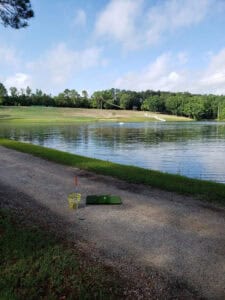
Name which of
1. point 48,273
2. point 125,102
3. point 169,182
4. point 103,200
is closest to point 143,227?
point 103,200

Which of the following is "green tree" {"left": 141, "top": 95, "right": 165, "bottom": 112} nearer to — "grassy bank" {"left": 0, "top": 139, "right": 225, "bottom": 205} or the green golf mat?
"grassy bank" {"left": 0, "top": 139, "right": 225, "bottom": 205}

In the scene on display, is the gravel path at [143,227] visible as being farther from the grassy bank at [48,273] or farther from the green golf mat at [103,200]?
the grassy bank at [48,273]

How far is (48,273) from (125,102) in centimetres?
15759

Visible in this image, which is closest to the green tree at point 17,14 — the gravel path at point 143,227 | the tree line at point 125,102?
the gravel path at point 143,227

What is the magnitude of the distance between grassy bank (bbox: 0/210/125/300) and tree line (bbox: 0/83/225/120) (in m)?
128

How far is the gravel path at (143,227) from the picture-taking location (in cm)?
514

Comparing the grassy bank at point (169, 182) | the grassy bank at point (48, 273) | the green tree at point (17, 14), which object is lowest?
the grassy bank at point (48, 273)

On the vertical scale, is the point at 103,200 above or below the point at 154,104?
below

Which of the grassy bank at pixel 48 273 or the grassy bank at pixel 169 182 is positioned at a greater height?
the grassy bank at pixel 169 182

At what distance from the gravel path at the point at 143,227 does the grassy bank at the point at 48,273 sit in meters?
0.47

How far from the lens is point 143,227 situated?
6980 mm

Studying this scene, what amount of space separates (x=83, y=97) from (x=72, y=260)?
148301 mm

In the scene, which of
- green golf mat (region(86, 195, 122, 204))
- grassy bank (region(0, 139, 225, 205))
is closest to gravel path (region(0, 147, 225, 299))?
green golf mat (region(86, 195, 122, 204))

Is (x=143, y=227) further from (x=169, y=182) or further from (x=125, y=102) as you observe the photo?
(x=125, y=102)
